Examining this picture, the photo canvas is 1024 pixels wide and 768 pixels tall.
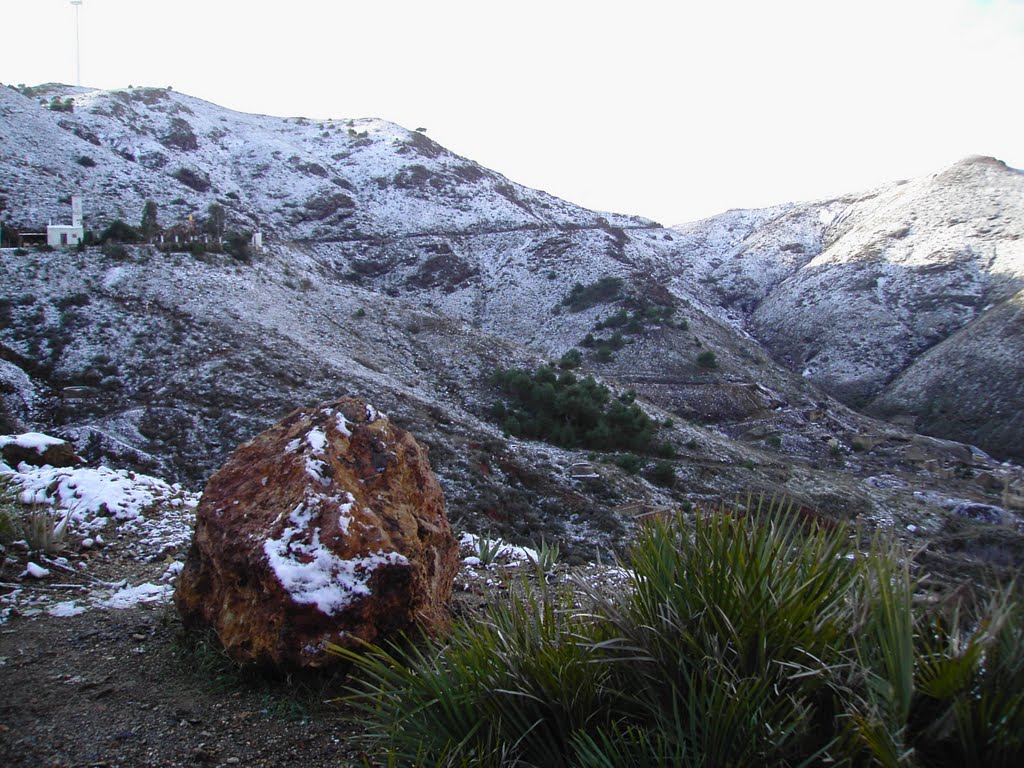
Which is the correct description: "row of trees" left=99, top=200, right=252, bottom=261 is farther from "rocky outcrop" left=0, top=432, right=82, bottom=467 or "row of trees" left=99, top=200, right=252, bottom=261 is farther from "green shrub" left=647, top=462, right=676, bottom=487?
"rocky outcrop" left=0, top=432, right=82, bottom=467

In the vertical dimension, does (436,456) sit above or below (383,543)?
below

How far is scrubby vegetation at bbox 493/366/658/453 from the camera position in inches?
971

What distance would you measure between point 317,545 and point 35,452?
7.30m

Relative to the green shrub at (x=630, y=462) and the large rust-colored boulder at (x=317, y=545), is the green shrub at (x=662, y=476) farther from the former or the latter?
the large rust-colored boulder at (x=317, y=545)

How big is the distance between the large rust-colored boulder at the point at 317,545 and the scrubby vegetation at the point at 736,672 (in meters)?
0.93

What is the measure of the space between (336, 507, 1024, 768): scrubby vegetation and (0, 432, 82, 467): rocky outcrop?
8214 millimetres

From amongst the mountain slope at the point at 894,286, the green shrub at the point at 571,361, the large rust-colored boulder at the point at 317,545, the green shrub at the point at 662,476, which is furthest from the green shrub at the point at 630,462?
the mountain slope at the point at 894,286

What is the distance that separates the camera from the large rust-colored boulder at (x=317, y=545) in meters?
4.22

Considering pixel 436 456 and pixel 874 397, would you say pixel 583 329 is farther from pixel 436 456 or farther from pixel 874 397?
pixel 436 456

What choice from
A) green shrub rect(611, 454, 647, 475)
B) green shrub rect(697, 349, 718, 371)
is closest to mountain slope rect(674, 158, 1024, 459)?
green shrub rect(697, 349, 718, 371)

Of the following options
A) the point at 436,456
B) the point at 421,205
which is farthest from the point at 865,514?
the point at 421,205

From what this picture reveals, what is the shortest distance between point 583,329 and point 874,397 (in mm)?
15492

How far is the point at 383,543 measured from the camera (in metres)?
4.52

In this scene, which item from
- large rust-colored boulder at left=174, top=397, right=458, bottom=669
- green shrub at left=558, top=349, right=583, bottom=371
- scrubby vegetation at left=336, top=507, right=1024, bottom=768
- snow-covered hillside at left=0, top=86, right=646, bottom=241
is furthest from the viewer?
snow-covered hillside at left=0, top=86, right=646, bottom=241
